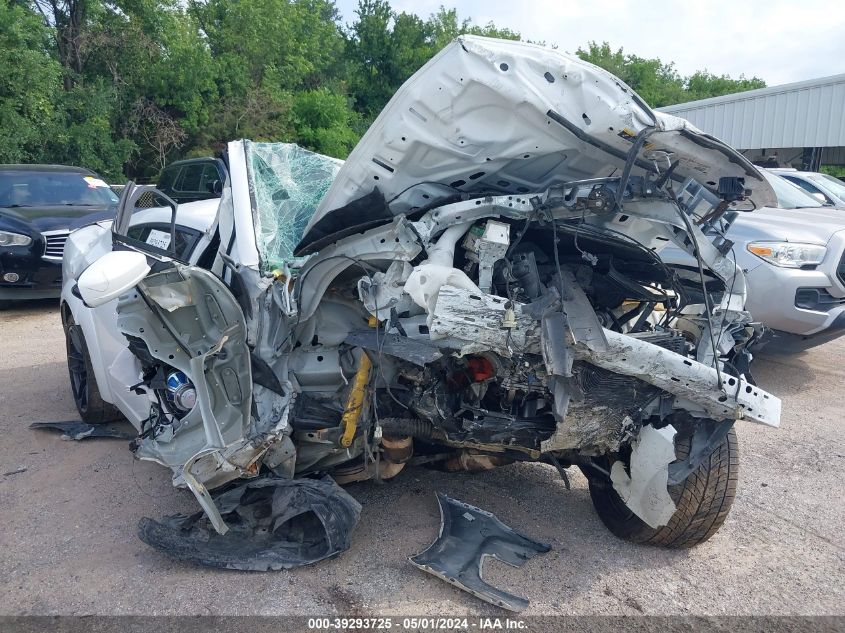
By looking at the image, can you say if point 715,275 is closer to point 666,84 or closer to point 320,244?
point 320,244

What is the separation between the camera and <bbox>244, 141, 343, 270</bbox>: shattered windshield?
3.42 m

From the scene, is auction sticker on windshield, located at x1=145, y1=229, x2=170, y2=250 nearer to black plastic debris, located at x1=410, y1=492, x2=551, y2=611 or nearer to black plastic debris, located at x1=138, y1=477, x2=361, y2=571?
black plastic debris, located at x1=138, y1=477, x2=361, y2=571

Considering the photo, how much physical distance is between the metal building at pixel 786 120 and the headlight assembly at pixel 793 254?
10.1 metres

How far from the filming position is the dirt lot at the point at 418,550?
2.84 meters

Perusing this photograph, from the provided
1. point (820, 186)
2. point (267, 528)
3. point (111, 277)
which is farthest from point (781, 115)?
point (111, 277)

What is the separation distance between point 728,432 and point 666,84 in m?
49.2

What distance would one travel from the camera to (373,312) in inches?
119

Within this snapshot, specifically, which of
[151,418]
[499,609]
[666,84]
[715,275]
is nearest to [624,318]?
[715,275]

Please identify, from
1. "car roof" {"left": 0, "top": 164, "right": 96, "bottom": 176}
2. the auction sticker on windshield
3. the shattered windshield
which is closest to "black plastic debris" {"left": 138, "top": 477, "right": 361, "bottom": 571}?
the shattered windshield

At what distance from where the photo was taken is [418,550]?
3.24 meters

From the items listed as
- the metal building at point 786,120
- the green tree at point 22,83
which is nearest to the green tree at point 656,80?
the metal building at point 786,120

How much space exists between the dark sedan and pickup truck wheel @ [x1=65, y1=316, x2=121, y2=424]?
13.5 feet

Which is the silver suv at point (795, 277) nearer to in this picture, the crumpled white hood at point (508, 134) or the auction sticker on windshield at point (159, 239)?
the crumpled white hood at point (508, 134)

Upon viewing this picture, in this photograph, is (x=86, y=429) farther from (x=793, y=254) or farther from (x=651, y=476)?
(x=793, y=254)
